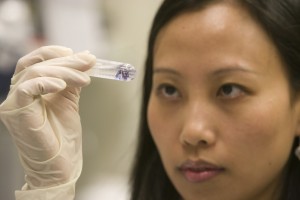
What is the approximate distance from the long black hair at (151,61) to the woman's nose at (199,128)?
0.23 m

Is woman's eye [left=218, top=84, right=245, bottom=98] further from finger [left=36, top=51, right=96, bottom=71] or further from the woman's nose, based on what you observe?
finger [left=36, top=51, right=96, bottom=71]

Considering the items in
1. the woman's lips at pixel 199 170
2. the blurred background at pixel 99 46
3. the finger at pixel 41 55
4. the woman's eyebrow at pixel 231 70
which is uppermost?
the woman's eyebrow at pixel 231 70

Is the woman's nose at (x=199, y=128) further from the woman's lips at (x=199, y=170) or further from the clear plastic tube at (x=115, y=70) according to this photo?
the clear plastic tube at (x=115, y=70)

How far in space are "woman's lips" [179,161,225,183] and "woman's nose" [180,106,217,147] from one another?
0.05m

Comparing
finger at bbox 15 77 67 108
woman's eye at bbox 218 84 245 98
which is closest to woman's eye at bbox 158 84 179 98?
woman's eye at bbox 218 84 245 98

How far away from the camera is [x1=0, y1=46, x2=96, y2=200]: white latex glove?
105 centimetres

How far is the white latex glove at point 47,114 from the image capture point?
1052 mm

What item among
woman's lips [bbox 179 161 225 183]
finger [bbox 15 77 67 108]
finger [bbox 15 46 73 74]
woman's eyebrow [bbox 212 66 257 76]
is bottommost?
woman's lips [bbox 179 161 225 183]

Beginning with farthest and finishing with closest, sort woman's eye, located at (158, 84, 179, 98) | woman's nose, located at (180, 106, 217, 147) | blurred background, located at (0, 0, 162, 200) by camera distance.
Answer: blurred background, located at (0, 0, 162, 200)
woman's eye, located at (158, 84, 179, 98)
woman's nose, located at (180, 106, 217, 147)

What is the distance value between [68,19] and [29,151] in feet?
4.72

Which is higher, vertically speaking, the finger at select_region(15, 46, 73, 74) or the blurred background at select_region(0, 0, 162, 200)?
the finger at select_region(15, 46, 73, 74)

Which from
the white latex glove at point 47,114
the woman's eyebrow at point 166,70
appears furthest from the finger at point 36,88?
the woman's eyebrow at point 166,70

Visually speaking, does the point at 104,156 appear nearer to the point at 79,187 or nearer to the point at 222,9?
the point at 79,187

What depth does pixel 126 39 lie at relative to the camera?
8.32ft
